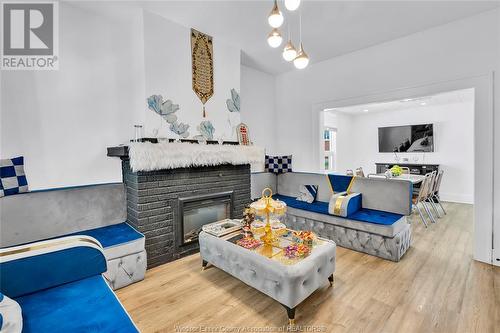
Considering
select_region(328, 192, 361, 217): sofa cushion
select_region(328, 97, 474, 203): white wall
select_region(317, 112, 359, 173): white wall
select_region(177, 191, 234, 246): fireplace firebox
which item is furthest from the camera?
select_region(317, 112, 359, 173): white wall

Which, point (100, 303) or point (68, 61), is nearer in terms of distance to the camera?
point (100, 303)

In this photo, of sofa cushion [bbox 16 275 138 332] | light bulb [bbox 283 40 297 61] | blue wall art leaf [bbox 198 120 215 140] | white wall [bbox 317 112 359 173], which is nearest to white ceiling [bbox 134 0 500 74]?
light bulb [bbox 283 40 297 61]

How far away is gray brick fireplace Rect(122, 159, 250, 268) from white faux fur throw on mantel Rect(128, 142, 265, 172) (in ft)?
0.54

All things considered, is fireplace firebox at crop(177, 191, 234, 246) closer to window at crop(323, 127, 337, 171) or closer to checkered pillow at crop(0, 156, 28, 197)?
checkered pillow at crop(0, 156, 28, 197)

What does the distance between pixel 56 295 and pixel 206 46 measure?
3.04 metres

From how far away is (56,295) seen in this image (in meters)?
1.38

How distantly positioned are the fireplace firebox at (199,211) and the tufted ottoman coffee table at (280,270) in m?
0.69

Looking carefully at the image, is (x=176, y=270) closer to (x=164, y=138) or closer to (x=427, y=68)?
(x=164, y=138)

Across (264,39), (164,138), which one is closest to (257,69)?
(264,39)

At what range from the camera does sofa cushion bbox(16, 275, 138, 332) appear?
112 cm

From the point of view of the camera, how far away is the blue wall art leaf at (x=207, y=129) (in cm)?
312

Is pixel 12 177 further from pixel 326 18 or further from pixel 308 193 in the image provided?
pixel 326 18

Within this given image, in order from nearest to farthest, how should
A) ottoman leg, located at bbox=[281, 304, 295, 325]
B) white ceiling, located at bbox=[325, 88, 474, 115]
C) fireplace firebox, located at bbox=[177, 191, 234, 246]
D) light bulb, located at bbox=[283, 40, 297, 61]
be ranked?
ottoman leg, located at bbox=[281, 304, 295, 325]
light bulb, located at bbox=[283, 40, 297, 61]
fireplace firebox, located at bbox=[177, 191, 234, 246]
white ceiling, located at bbox=[325, 88, 474, 115]

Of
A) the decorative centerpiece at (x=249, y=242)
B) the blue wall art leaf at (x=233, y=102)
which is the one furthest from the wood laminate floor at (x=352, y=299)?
the blue wall art leaf at (x=233, y=102)
